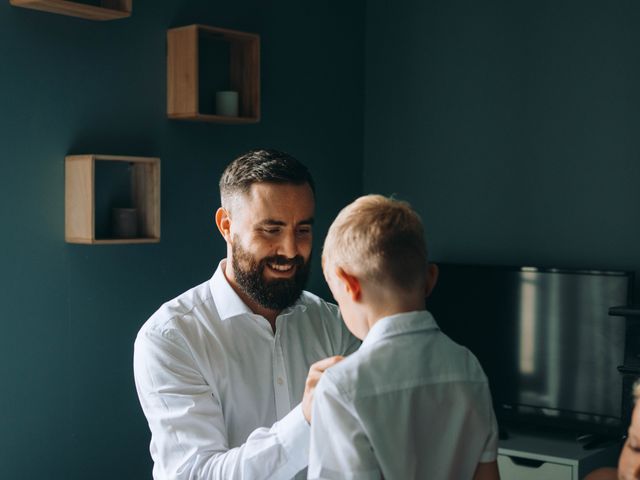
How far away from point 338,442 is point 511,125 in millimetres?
3199

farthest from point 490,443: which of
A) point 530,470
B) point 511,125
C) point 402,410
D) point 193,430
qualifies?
point 511,125

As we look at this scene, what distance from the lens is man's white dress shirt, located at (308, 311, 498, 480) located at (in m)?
1.37

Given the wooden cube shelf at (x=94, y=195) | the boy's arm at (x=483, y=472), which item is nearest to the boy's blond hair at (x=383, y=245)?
the boy's arm at (x=483, y=472)

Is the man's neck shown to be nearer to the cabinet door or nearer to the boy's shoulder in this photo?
the boy's shoulder

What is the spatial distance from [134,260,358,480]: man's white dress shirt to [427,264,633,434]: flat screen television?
1.98 meters

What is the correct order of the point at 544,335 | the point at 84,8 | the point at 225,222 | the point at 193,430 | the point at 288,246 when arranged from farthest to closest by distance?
the point at 544,335, the point at 84,8, the point at 225,222, the point at 288,246, the point at 193,430

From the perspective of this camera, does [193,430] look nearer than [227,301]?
Yes

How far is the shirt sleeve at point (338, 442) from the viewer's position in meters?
1.36

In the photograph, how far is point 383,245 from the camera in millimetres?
1460

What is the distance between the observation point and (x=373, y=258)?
1.46 m

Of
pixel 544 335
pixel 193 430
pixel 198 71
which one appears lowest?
pixel 544 335

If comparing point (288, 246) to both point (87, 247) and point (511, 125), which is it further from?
point (511, 125)

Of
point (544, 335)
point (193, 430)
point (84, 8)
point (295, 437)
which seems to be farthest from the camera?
point (544, 335)

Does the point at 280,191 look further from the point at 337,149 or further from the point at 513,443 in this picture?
the point at 337,149
